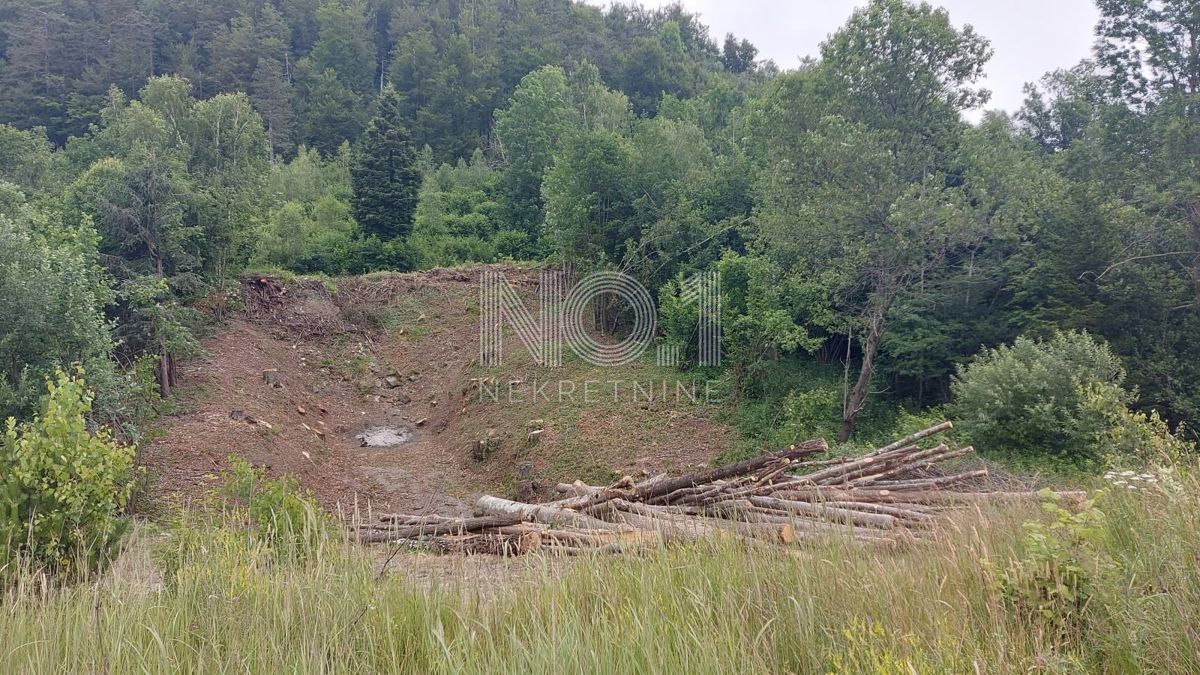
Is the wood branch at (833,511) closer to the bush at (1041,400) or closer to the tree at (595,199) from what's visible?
the bush at (1041,400)

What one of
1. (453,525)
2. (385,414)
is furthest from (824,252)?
(385,414)

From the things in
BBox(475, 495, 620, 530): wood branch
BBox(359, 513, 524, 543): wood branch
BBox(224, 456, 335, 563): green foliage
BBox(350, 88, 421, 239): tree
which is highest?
BBox(350, 88, 421, 239): tree

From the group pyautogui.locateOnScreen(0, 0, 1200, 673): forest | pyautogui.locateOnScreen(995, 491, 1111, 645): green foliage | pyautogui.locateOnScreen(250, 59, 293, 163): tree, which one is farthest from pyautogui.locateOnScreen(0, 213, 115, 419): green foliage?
pyautogui.locateOnScreen(250, 59, 293, 163): tree

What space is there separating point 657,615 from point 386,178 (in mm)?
29235

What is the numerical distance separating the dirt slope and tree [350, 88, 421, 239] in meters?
6.09

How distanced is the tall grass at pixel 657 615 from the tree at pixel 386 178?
1055 inches

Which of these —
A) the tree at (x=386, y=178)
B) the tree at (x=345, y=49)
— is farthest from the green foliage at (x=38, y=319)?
the tree at (x=345, y=49)

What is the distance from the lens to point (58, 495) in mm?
4500

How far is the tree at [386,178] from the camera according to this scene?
2861 cm

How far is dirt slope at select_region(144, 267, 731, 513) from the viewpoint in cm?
1209

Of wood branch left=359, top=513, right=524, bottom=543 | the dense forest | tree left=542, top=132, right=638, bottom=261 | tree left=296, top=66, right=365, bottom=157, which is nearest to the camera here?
wood branch left=359, top=513, right=524, bottom=543

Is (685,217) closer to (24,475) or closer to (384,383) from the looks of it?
(384,383)

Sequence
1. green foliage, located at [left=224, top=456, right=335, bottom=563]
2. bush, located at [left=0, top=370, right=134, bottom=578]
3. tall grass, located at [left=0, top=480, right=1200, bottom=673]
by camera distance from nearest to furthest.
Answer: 1. tall grass, located at [left=0, top=480, right=1200, bottom=673]
2. bush, located at [left=0, top=370, right=134, bottom=578]
3. green foliage, located at [left=224, top=456, right=335, bottom=563]

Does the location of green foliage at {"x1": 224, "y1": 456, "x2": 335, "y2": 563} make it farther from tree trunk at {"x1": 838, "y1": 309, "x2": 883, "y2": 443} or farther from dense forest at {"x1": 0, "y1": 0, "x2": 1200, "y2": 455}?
tree trunk at {"x1": 838, "y1": 309, "x2": 883, "y2": 443}
